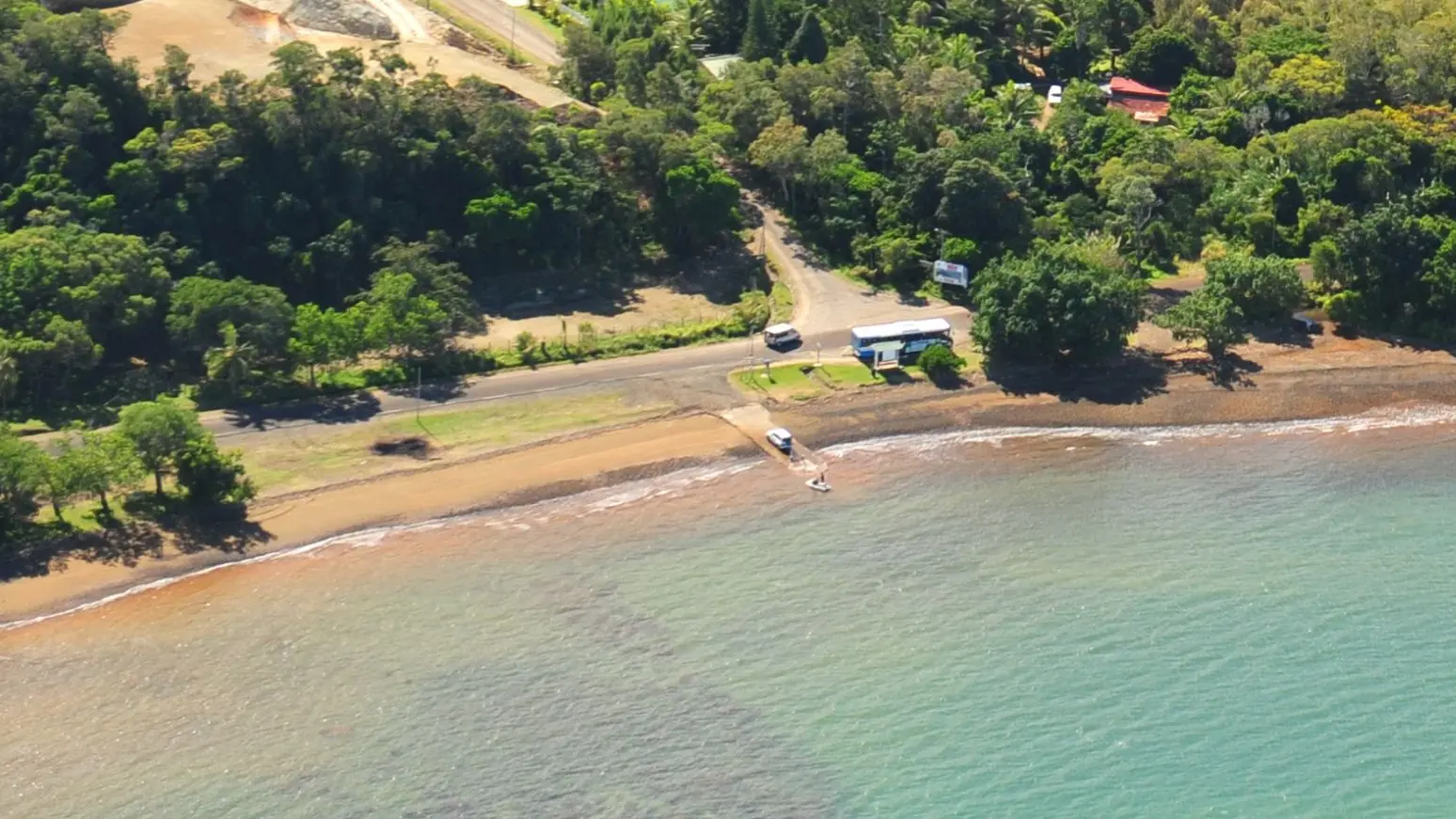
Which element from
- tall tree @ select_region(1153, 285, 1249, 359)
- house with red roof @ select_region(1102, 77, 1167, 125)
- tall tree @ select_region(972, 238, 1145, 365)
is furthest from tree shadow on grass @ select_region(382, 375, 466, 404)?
house with red roof @ select_region(1102, 77, 1167, 125)

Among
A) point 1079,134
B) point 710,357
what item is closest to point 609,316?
point 710,357

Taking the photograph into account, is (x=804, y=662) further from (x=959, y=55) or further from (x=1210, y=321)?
(x=959, y=55)

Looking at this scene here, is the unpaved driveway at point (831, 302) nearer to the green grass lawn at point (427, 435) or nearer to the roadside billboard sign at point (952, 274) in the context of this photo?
the roadside billboard sign at point (952, 274)

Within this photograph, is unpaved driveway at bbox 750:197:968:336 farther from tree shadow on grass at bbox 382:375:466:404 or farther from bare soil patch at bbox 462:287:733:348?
tree shadow on grass at bbox 382:375:466:404

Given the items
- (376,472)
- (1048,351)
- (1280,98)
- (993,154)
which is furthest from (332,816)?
(1280,98)

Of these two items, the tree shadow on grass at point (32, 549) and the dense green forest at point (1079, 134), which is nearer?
the tree shadow on grass at point (32, 549)

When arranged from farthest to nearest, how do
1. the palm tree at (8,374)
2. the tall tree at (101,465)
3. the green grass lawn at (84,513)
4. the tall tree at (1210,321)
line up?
the tall tree at (1210,321) → the palm tree at (8,374) → the green grass lawn at (84,513) → the tall tree at (101,465)

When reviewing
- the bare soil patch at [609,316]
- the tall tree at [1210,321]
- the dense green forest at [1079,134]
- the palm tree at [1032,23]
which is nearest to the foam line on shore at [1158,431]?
the tall tree at [1210,321]
